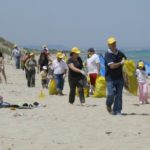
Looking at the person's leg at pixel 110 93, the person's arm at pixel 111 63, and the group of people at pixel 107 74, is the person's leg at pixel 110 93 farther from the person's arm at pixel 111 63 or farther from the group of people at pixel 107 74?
the person's arm at pixel 111 63

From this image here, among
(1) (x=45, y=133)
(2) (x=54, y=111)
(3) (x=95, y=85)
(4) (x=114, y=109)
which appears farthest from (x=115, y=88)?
(3) (x=95, y=85)

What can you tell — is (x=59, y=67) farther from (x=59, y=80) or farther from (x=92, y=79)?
(x=92, y=79)

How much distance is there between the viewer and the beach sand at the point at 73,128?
28.8ft

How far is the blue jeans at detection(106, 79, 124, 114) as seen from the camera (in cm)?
1216

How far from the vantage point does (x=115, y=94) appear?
40.4ft

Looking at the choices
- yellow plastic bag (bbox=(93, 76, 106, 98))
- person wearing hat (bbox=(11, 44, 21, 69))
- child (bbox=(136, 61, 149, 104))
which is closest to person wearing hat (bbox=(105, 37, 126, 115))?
child (bbox=(136, 61, 149, 104))

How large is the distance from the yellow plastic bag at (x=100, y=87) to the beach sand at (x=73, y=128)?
2.65 meters

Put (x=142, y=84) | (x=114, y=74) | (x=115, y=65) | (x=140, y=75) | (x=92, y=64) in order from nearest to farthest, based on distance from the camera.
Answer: (x=115, y=65)
(x=114, y=74)
(x=140, y=75)
(x=142, y=84)
(x=92, y=64)

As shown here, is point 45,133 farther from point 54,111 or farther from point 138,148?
point 54,111

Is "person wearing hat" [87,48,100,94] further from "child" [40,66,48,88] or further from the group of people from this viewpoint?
"child" [40,66,48,88]

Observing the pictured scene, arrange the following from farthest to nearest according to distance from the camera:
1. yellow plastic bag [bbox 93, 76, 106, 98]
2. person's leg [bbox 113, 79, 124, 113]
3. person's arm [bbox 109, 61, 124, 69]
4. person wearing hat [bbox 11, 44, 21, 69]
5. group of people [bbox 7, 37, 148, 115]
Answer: person wearing hat [bbox 11, 44, 21, 69]
yellow plastic bag [bbox 93, 76, 106, 98]
person's leg [bbox 113, 79, 124, 113]
group of people [bbox 7, 37, 148, 115]
person's arm [bbox 109, 61, 124, 69]

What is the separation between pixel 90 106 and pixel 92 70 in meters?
3.13

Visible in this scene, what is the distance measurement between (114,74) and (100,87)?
4.84 m

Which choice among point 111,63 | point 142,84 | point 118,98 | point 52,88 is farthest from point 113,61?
point 52,88
